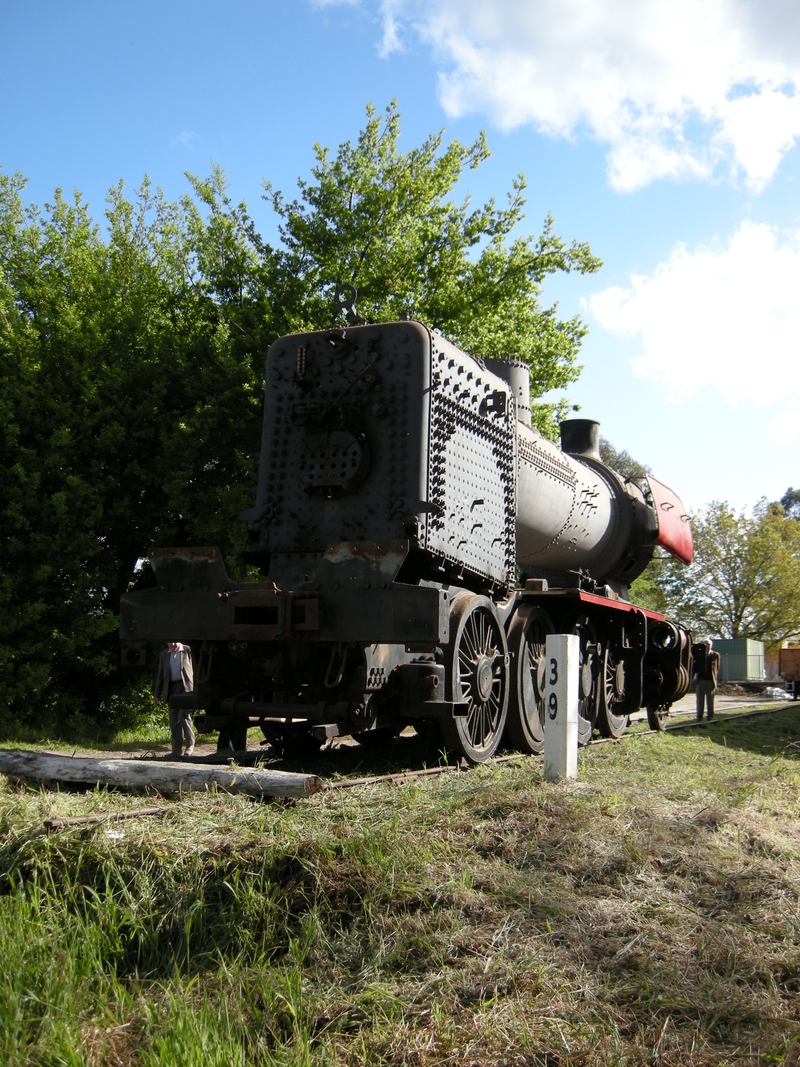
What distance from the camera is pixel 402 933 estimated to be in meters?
3.71

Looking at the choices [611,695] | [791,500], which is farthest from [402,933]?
[791,500]

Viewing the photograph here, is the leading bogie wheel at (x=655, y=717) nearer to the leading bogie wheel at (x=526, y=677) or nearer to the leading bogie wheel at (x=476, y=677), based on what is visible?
the leading bogie wheel at (x=526, y=677)

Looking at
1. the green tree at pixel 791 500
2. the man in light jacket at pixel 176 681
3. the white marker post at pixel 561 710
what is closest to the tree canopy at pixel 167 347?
the man in light jacket at pixel 176 681

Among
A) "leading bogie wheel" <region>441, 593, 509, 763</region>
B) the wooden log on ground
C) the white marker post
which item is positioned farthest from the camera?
"leading bogie wheel" <region>441, 593, 509, 763</region>

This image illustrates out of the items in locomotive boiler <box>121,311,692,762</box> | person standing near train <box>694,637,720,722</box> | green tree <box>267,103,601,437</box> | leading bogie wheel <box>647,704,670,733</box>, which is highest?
green tree <box>267,103,601,437</box>

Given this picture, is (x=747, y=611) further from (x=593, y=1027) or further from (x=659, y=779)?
(x=593, y=1027)

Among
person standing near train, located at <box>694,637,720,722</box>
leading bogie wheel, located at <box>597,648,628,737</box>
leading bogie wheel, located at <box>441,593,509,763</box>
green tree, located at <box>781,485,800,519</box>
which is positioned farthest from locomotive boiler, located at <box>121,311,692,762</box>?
green tree, located at <box>781,485,800,519</box>

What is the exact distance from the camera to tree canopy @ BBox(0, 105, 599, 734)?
41.7 ft

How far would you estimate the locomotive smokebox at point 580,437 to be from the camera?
12742 millimetres

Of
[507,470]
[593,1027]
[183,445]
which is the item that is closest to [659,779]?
[507,470]

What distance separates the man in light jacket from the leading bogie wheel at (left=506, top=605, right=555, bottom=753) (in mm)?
3676

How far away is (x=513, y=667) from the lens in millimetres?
8578

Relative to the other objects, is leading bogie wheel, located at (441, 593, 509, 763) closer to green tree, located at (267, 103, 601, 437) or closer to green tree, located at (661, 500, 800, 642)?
green tree, located at (267, 103, 601, 437)

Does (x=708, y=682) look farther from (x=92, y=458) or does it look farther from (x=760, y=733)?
(x=92, y=458)
